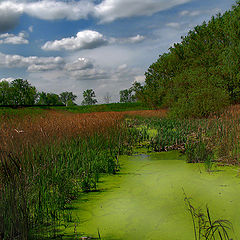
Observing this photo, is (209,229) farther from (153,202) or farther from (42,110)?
(42,110)

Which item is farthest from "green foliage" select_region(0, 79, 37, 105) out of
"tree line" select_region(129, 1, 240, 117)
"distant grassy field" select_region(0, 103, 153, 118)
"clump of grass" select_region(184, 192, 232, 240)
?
"clump of grass" select_region(184, 192, 232, 240)

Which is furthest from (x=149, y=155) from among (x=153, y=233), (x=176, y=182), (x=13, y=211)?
(x=13, y=211)

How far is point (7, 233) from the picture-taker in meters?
1.97

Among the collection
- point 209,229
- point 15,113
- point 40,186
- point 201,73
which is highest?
point 201,73

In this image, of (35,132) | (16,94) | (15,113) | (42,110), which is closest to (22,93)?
(16,94)

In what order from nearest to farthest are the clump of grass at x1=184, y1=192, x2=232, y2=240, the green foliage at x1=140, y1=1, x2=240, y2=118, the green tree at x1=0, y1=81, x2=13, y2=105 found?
the clump of grass at x1=184, y1=192, x2=232, y2=240
the green foliage at x1=140, y1=1, x2=240, y2=118
the green tree at x1=0, y1=81, x2=13, y2=105

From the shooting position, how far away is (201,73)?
15.5 m

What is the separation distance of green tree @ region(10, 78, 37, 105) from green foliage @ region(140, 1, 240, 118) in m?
26.6

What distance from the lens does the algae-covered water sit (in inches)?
88.3

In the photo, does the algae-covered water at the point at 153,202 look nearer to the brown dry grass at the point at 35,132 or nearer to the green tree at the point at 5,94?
the brown dry grass at the point at 35,132

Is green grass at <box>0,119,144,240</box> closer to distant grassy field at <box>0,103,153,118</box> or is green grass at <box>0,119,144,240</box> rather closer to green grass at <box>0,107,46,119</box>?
distant grassy field at <box>0,103,153,118</box>

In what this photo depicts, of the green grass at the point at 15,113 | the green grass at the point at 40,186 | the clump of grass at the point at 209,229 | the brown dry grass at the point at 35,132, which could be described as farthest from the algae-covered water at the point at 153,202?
the green grass at the point at 15,113

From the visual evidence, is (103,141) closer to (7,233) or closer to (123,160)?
(123,160)

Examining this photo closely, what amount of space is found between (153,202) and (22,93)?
48477mm
